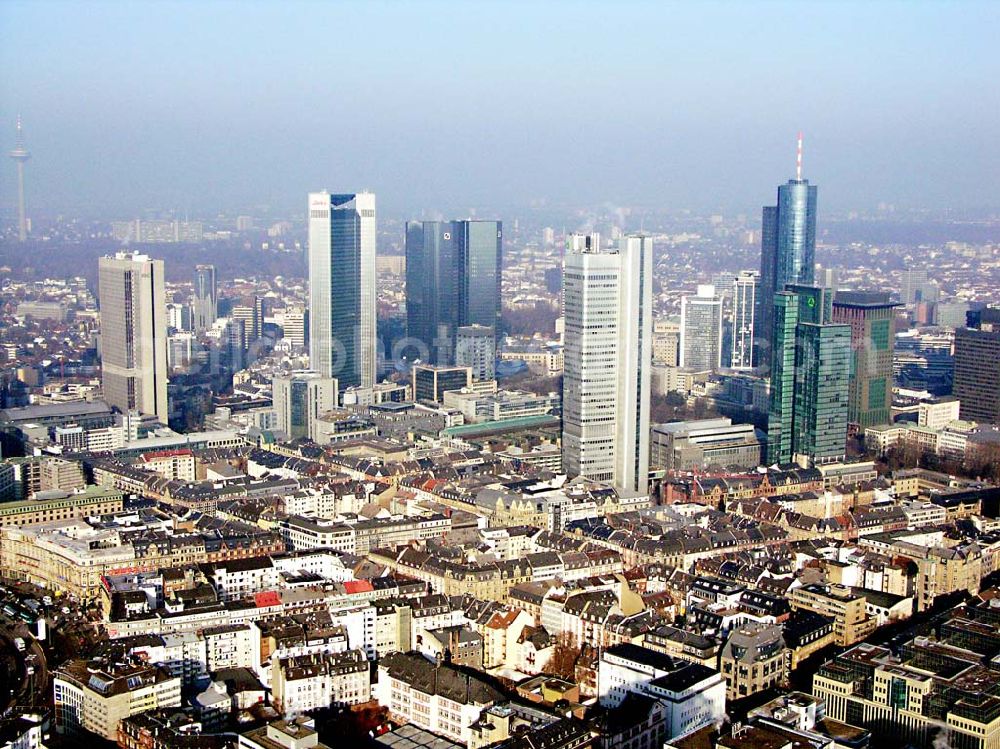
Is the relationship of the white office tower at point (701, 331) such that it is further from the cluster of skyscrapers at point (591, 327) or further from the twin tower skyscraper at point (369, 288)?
the twin tower skyscraper at point (369, 288)

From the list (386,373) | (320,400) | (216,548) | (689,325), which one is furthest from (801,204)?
(216,548)

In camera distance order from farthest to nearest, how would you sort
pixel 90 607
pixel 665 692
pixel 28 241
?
pixel 28 241 < pixel 90 607 < pixel 665 692

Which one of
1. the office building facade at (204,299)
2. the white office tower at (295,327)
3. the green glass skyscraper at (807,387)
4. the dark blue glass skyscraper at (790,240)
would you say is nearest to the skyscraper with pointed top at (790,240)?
the dark blue glass skyscraper at (790,240)

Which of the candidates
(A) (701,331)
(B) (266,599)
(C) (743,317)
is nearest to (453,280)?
(A) (701,331)

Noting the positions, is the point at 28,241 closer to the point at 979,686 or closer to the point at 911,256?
the point at 979,686

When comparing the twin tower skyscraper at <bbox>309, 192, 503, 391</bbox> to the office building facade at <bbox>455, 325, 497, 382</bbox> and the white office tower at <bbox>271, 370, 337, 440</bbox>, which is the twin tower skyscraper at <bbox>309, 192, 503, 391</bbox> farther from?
the white office tower at <bbox>271, 370, 337, 440</bbox>

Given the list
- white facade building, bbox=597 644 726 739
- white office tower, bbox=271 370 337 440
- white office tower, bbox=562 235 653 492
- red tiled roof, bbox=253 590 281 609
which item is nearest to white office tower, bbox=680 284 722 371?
white office tower, bbox=271 370 337 440

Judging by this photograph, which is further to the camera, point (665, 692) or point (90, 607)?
point (90, 607)
